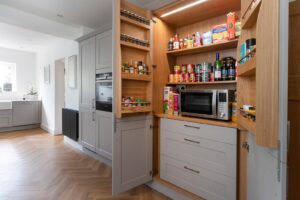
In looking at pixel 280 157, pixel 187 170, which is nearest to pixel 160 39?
pixel 187 170

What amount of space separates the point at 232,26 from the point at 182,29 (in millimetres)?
866

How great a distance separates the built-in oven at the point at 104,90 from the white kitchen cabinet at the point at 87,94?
0.18m

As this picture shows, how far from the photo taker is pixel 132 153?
2016 mm

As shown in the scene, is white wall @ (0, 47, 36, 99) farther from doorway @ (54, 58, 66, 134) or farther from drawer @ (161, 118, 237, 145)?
drawer @ (161, 118, 237, 145)

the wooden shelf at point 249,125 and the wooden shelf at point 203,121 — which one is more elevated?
the wooden shelf at point 249,125

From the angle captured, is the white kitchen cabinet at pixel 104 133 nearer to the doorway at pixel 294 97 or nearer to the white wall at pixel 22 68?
the doorway at pixel 294 97

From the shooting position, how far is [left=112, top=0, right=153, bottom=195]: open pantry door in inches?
69.8

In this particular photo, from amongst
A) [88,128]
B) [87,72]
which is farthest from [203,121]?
[87,72]

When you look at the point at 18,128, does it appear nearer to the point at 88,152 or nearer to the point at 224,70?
the point at 88,152

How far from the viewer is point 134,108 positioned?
196cm

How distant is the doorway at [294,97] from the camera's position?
118 centimetres

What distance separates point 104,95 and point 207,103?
1.72 meters

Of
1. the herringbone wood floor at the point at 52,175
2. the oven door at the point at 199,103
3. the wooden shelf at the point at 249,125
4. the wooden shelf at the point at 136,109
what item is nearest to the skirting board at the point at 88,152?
the herringbone wood floor at the point at 52,175

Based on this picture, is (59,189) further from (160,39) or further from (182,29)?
(182,29)
